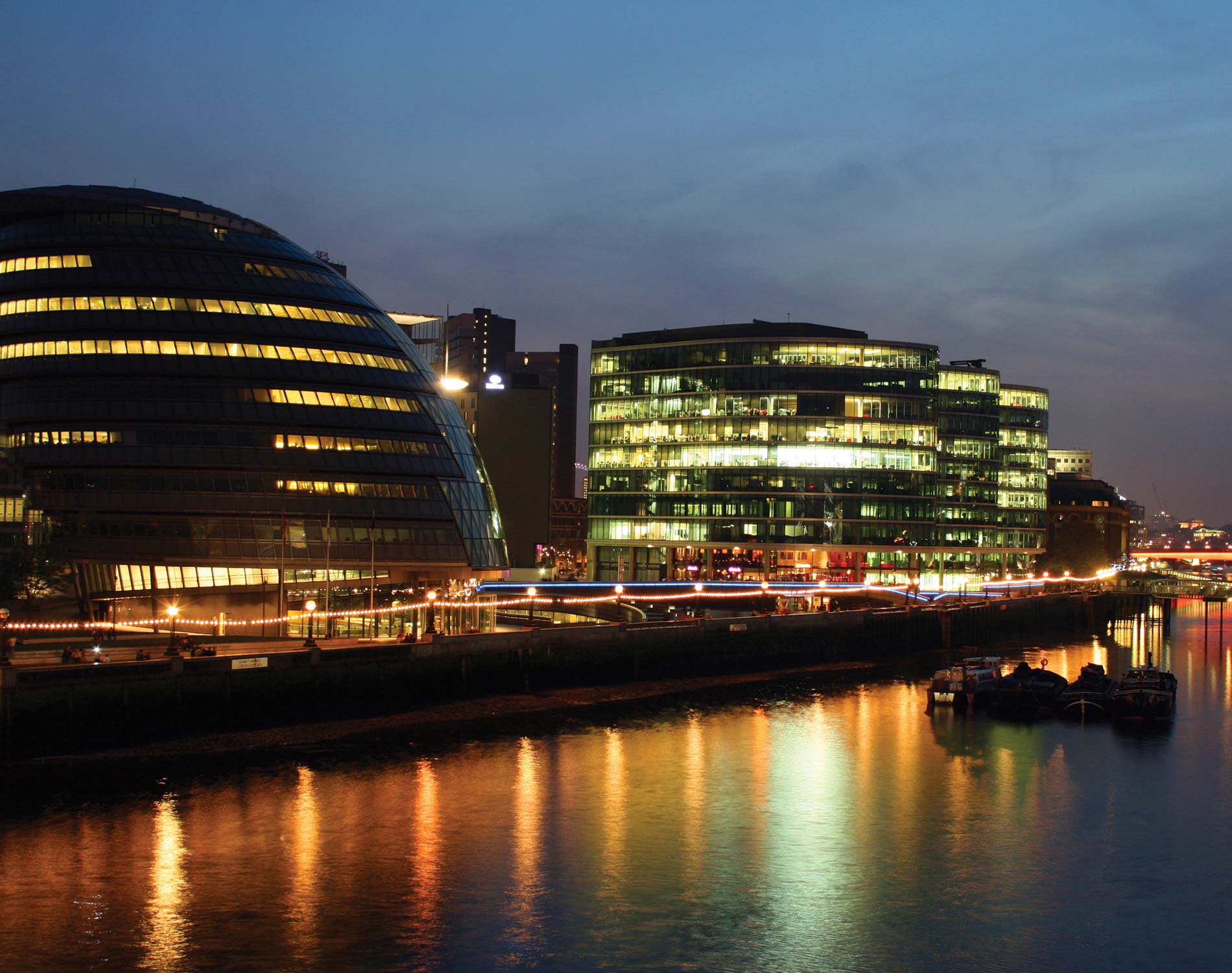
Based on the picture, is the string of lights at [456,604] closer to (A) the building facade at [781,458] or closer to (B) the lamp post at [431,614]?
(B) the lamp post at [431,614]

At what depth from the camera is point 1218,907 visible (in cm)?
4006

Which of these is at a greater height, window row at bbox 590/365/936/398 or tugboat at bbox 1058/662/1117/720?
window row at bbox 590/365/936/398

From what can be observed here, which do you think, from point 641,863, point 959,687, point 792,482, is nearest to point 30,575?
point 641,863

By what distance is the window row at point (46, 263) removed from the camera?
8669 cm

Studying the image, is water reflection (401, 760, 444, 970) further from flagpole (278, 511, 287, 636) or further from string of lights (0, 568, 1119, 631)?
flagpole (278, 511, 287, 636)

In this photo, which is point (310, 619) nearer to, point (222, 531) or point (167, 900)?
point (222, 531)

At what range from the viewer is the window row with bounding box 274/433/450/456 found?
83.6m

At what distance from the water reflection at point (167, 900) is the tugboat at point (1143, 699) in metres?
51.7

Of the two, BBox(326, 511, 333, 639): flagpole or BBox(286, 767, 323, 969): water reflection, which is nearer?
BBox(286, 767, 323, 969): water reflection

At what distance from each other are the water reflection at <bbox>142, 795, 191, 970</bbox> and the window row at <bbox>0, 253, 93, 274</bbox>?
50530 millimetres

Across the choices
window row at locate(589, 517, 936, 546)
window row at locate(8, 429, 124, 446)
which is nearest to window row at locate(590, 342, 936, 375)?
window row at locate(589, 517, 936, 546)

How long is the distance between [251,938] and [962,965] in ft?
58.9

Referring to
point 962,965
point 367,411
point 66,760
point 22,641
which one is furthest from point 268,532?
point 962,965

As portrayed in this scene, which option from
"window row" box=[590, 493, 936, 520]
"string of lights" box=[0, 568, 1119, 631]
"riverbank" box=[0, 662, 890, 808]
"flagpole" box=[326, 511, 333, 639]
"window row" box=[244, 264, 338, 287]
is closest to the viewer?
"riverbank" box=[0, 662, 890, 808]
